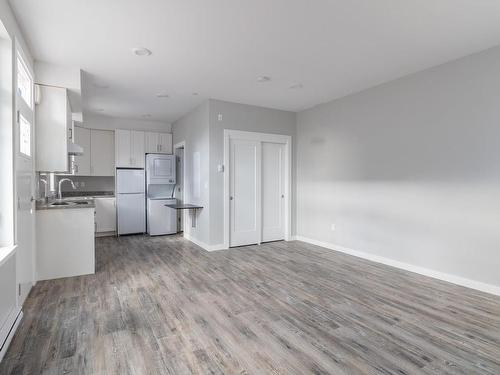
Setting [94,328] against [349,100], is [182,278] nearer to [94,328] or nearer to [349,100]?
[94,328]

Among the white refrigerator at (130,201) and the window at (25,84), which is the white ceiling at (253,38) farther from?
the white refrigerator at (130,201)

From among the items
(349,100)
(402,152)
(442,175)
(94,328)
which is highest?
(349,100)

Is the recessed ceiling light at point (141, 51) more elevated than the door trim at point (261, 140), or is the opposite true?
the recessed ceiling light at point (141, 51)

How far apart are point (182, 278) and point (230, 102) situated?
10.2 ft

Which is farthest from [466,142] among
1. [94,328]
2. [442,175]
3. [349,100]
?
[94,328]

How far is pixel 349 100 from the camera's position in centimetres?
475

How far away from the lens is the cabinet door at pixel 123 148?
6.34 m

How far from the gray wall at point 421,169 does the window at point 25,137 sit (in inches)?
171

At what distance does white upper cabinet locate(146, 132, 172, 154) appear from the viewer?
22.0 feet

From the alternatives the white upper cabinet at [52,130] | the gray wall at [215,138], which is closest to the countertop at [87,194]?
the gray wall at [215,138]

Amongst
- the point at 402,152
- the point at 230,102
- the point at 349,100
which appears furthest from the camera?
the point at 230,102

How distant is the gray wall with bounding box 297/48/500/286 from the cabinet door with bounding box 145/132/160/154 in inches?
150

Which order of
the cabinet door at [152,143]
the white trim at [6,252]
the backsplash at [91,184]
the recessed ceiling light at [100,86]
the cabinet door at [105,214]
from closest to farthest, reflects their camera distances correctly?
the white trim at [6,252], the recessed ceiling light at [100,86], the cabinet door at [105,214], the backsplash at [91,184], the cabinet door at [152,143]

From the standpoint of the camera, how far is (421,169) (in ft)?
12.2
